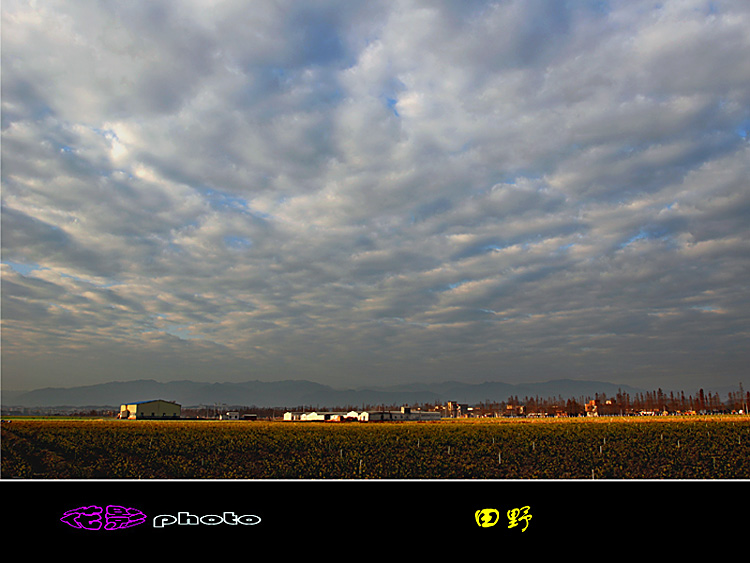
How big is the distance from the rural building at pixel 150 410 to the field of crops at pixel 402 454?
2340 inches

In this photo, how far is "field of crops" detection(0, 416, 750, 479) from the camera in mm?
34688

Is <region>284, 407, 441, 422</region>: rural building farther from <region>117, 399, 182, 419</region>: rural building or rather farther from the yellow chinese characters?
the yellow chinese characters

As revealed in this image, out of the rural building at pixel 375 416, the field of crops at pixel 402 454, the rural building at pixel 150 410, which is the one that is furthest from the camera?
the rural building at pixel 150 410

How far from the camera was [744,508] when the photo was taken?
467 cm

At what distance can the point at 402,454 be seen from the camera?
1668 inches

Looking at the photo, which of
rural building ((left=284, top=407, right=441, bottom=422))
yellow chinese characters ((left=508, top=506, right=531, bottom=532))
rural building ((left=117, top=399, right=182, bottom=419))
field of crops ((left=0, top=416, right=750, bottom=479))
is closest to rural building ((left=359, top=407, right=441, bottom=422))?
rural building ((left=284, top=407, right=441, bottom=422))

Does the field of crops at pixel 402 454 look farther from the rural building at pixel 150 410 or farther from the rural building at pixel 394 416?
the rural building at pixel 150 410

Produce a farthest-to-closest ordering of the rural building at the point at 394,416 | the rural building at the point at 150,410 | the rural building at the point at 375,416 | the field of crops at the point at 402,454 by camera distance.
Answer: the rural building at the point at 150,410 → the rural building at the point at 375,416 → the rural building at the point at 394,416 → the field of crops at the point at 402,454

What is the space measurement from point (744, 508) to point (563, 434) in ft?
161

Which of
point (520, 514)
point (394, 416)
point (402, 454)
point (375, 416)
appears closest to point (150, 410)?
point (375, 416)

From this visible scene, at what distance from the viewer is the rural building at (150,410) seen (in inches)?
4232

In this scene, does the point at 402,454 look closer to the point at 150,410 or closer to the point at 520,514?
the point at 520,514

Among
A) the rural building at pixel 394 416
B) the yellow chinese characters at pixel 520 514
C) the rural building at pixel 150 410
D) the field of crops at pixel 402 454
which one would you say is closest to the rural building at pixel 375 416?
the rural building at pixel 394 416

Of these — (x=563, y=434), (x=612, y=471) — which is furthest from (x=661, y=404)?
(x=612, y=471)
